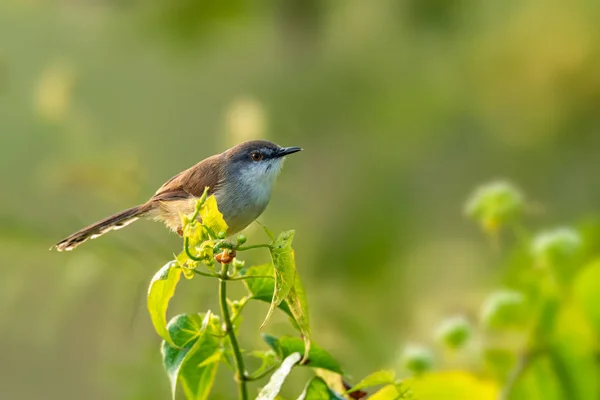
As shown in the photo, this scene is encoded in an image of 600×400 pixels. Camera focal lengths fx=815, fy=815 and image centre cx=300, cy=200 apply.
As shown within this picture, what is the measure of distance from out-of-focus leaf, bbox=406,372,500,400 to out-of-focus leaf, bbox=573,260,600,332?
0.16m

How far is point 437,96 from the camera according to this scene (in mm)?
2875

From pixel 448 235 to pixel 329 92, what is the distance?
2.53 feet

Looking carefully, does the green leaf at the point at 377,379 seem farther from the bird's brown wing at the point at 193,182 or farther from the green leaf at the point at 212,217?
the bird's brown wing at the point at 193,182

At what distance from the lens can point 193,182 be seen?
3.77 ft

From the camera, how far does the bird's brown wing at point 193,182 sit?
111 centimetres

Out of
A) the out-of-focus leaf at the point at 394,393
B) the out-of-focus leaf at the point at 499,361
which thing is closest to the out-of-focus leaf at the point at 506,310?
the out-of-focus leaf at the point at 499,361

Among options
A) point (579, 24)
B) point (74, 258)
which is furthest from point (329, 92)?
point (74, 258)

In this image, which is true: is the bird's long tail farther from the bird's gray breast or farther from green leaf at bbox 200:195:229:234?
green leaf at bbox 200:195:229:234

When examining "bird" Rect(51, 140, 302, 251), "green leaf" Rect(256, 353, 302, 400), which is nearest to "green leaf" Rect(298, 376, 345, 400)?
"green leaf" Rect(256, 353, 302, 400)

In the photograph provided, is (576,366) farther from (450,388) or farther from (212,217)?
(212,217)

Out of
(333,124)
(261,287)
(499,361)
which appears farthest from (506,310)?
(333,124)

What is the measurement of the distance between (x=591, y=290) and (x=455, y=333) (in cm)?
21

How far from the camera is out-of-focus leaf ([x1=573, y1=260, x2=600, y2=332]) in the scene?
1.02m

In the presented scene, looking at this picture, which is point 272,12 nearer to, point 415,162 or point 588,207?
point 415,162
